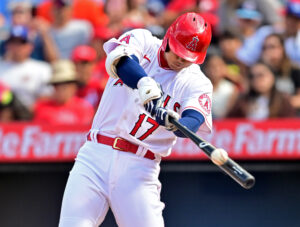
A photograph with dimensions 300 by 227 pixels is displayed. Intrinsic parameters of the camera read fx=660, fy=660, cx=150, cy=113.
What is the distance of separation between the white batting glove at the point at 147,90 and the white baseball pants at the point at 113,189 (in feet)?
1.49

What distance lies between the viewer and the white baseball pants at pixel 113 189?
3.57 meters

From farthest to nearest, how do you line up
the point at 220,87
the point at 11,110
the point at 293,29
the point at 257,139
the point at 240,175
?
the point at 293,29, the point at 220,87, the point at 11,110, the point at 257,139, the point at 240,175

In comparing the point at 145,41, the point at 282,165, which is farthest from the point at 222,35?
the point at 145,41

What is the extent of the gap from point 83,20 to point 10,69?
1247mm

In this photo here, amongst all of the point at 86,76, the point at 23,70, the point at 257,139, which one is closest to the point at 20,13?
the point at 23,70

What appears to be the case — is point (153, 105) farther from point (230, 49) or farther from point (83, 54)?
point (230, 49)

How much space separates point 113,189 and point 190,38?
3.03 feet

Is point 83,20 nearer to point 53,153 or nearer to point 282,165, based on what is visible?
point 53,153

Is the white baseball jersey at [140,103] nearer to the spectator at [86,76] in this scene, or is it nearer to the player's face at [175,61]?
the player's face at [175,61]

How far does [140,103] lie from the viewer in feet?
11.9

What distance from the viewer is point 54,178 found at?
5.86 m

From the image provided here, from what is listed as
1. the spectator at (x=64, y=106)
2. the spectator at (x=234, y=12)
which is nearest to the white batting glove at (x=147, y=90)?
the spectator at (x=64, y=106)

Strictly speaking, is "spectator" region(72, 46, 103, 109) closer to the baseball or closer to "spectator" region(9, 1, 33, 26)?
"spectator" region(9, 1, 33, 26)

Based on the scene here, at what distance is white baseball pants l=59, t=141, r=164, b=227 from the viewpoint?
357cm
